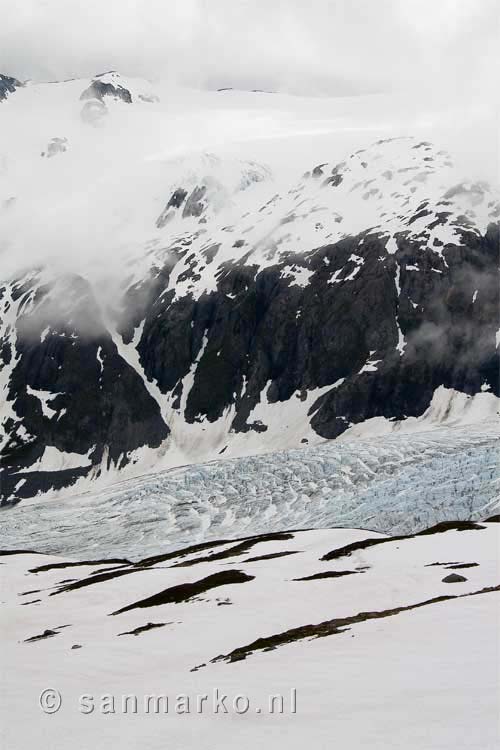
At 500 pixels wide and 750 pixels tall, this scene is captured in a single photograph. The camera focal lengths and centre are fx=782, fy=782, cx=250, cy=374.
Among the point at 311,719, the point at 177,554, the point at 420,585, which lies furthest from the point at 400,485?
the point at 311,719

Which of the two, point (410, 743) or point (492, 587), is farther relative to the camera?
point (492, 587)

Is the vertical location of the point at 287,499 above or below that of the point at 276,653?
below

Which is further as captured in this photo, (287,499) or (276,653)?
(287,499)

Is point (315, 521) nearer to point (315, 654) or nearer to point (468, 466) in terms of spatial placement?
point (468, 466)

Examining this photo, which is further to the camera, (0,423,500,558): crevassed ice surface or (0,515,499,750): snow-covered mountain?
(0,423,500,558): crevassed ice surface
